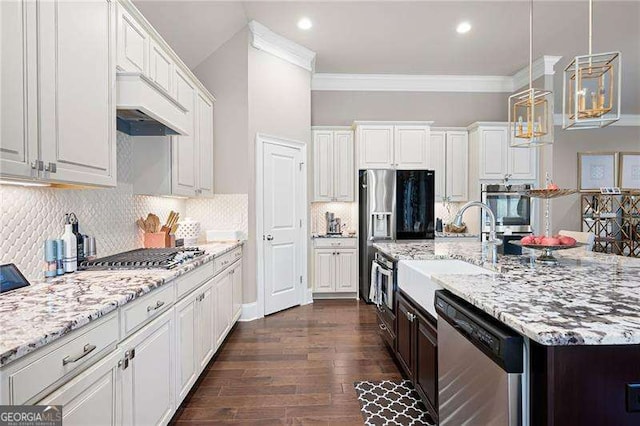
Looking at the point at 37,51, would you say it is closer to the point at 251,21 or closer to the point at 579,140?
the point at 251,21

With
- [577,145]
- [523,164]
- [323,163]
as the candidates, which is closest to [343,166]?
[323,163]

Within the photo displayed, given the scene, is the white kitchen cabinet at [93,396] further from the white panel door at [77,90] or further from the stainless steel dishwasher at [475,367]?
the stainless steel dishwasher at [475,367]

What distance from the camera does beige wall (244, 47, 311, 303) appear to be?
3.88 m

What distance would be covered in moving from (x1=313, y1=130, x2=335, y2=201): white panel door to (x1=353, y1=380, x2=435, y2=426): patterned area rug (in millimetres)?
2997

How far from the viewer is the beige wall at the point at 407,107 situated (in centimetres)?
531

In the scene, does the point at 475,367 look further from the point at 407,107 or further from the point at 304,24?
the point at 407,107

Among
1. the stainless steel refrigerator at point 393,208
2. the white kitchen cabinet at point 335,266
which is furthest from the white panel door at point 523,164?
the white kitchen cabinet at point 335,266

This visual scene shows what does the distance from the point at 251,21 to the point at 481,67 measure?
345cm

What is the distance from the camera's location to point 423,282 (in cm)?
196

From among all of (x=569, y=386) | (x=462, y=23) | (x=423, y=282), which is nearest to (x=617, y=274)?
(x=423, y=282)

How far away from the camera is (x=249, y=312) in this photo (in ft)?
12.6

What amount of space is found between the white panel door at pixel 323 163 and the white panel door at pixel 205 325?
104 inches

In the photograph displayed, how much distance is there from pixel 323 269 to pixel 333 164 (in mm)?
1569

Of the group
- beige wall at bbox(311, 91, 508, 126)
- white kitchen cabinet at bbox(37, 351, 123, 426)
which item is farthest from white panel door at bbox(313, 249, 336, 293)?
white kitchen cabinet at bbox(37, 351, 123, 426)
